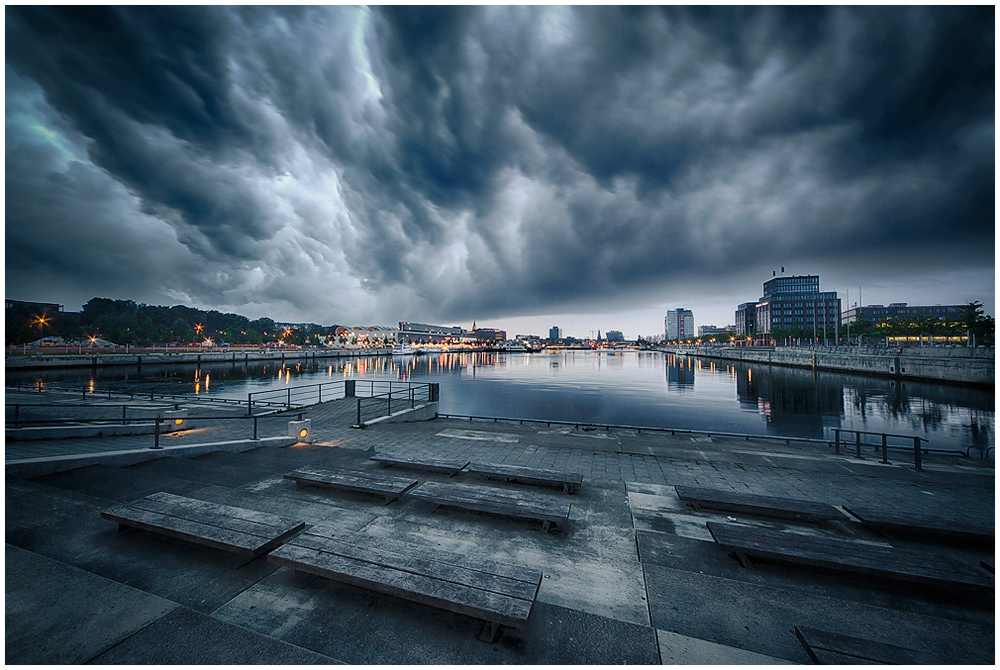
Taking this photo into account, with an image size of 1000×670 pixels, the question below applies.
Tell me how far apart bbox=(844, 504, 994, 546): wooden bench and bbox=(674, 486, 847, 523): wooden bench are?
15.1 inches

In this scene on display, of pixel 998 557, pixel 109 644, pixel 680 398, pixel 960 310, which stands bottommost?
pixel 680 398

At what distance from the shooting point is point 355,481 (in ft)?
25.3

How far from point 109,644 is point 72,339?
550ft

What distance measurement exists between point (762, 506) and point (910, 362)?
2862 inches

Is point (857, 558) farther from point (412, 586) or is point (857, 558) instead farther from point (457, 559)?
point (412, 586)

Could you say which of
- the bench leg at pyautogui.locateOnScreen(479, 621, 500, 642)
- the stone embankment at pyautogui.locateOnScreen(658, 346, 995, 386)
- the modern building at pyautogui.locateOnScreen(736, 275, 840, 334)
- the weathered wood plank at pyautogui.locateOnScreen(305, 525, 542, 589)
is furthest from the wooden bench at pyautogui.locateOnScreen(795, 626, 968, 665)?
the modern building at pyautogui.locateOnScreen(736, 275, 840, 334)

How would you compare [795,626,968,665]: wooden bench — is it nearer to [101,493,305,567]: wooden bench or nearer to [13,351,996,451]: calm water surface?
[101,493,305,567]: wooden bench

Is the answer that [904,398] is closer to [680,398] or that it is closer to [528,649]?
[680,398]

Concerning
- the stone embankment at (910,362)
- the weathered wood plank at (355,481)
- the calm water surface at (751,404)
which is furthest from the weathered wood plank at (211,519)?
the stone embankment at (910,362)

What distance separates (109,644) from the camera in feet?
12.7

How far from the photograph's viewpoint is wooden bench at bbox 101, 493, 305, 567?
17.0 feet

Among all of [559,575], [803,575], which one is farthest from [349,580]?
[803,575]

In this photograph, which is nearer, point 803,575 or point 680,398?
point 803,575

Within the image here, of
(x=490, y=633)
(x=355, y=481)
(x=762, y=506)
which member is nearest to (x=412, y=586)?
(x=490, y=633)
